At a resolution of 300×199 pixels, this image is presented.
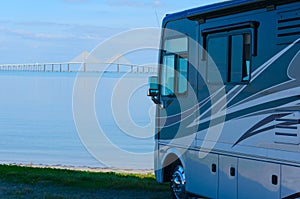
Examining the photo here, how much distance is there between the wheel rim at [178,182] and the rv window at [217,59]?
1.75 m

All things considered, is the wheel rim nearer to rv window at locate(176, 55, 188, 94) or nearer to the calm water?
rv window at locate(176, 55, 188, 94)

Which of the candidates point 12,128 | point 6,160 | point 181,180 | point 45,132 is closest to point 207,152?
point 181,180

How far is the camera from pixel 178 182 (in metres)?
11.0

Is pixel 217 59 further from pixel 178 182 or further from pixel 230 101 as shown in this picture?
pixel 178 182

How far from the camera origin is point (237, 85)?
918 centimetres

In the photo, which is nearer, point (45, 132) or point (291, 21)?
point (291, 21)

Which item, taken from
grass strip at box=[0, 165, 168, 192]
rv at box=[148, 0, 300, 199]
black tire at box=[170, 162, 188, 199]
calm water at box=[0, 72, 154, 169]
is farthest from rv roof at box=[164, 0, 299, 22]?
calm water at box=[0, 72, 154, 169]

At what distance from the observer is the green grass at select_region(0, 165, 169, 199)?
12133 millimetres

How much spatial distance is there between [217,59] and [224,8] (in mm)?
701

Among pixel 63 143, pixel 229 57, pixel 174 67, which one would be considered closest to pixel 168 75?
pixel 174 67

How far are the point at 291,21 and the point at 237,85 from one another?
134 cm

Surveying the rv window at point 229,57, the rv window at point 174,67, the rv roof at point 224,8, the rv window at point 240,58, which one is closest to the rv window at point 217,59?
the rv window at point 229,57

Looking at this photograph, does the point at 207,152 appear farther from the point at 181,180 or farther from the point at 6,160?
the point at 6,160

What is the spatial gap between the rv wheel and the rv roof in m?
2.29
